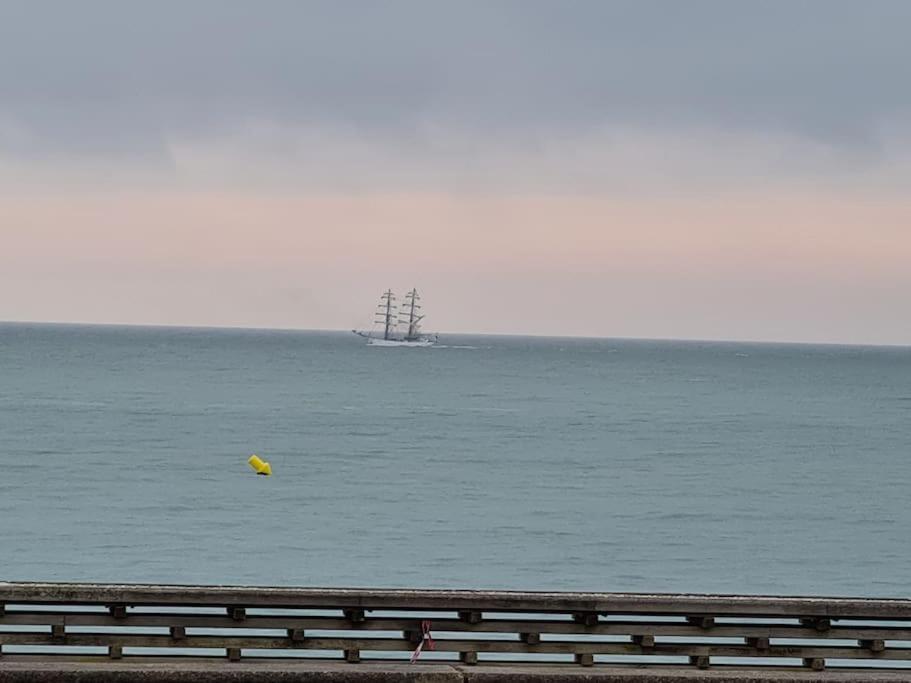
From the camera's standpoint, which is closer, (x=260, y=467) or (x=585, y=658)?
(x=585, y=658)

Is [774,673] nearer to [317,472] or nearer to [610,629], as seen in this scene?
[610,629]

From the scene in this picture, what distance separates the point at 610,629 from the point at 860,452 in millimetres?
92552

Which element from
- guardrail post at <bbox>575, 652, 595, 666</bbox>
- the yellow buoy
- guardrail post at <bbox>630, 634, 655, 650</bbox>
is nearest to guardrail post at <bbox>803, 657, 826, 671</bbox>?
guardrail post at <bbox>630, 634, 655, 650</bbox>

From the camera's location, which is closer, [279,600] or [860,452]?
[279,600]

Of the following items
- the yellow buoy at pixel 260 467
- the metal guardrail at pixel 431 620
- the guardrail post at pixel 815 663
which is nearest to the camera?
the metal guardrail at pixel 431 620

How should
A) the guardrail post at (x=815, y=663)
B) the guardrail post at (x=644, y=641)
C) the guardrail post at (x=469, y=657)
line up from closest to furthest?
the guardrail post at (x=469, y=657) < the guardrail post at (x=644, y=641) < the guardrail post at (x=815, y=663)

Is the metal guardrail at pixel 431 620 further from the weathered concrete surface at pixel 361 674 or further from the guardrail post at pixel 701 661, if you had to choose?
the weathered concrete surface at pixel 361 674

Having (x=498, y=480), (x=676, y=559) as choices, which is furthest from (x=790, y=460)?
(x=676, y=559)

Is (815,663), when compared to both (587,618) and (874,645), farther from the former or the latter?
(587,618)

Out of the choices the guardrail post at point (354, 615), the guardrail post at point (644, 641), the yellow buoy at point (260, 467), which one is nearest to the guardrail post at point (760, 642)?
the guardrail post at point (644, 641)

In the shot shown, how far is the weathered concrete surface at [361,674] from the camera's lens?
43.4 ft

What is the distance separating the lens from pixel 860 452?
10362 cm

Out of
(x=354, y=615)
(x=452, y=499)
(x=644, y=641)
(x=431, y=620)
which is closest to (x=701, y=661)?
(x=644, y=641)

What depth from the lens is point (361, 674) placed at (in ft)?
44.3
